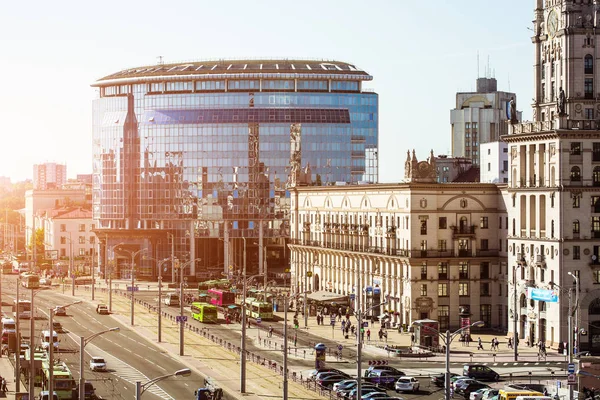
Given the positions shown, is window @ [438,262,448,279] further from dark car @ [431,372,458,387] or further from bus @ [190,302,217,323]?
dark car @ [431,372,458,387]

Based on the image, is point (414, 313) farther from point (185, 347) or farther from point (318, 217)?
point (318, 217)

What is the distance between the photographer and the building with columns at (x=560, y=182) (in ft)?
442

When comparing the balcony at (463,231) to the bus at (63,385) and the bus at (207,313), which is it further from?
the bus at (63,385)

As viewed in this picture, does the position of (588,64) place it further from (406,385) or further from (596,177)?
(406,385)

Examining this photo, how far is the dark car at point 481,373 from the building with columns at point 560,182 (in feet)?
79.3

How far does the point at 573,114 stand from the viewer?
449 ft

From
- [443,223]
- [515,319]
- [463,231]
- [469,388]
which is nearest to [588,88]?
[463,231]

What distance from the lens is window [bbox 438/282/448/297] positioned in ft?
507

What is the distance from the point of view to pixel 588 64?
5438 inches

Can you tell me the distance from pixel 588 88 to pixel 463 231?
27.1 m

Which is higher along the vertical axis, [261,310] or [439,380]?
[261,310]

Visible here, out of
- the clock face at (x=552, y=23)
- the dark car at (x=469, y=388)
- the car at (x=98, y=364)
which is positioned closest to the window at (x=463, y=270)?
the clock face at (x=552, y=23)

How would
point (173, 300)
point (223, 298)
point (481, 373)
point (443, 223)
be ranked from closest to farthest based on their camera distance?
point (481, 373)
point (443, 223)
point (223, 298)
point (173, 300)

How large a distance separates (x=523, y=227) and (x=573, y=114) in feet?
48.3
